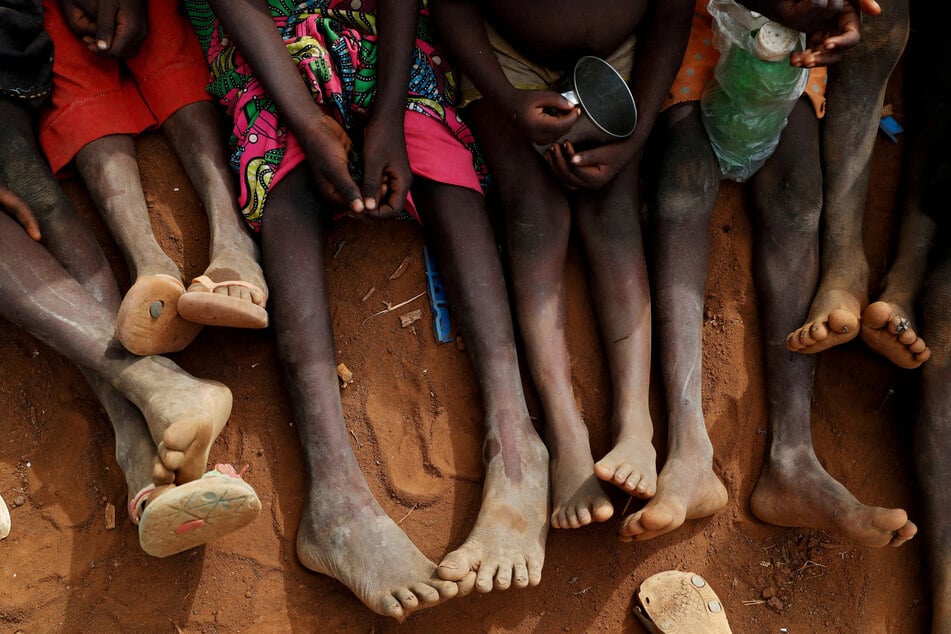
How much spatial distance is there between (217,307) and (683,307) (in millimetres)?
1185

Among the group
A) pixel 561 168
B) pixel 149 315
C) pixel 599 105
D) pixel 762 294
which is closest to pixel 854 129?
pixel 762 294

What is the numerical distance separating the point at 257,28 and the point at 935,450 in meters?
2.04

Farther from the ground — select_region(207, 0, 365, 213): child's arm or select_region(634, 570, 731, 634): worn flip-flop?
select_region(207, 0, 365, 213): child's arm

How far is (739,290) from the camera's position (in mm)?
2445

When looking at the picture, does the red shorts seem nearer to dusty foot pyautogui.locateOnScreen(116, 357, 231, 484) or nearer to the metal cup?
dusty foot pyautogui.locateOnScreen(116, 357, 231, 484)

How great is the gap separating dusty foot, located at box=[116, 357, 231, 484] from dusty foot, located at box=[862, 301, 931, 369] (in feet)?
5.16

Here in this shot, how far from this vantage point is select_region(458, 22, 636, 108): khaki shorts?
2359mm

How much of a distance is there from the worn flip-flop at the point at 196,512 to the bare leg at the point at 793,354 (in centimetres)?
130

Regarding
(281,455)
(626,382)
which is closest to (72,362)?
(281,455)

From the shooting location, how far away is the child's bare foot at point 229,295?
188 cm

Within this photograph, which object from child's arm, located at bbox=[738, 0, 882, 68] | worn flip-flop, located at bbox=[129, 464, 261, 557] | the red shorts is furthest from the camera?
the red shorts

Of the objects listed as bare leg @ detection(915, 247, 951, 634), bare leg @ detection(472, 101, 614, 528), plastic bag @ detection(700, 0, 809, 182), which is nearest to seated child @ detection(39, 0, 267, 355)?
bare leg @ detection(472, 101, 614, 528)

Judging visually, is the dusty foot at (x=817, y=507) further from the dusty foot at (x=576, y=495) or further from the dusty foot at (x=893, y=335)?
the dusty foot at (x=576, y=495)

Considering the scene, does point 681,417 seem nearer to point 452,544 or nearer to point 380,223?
point 452,544
